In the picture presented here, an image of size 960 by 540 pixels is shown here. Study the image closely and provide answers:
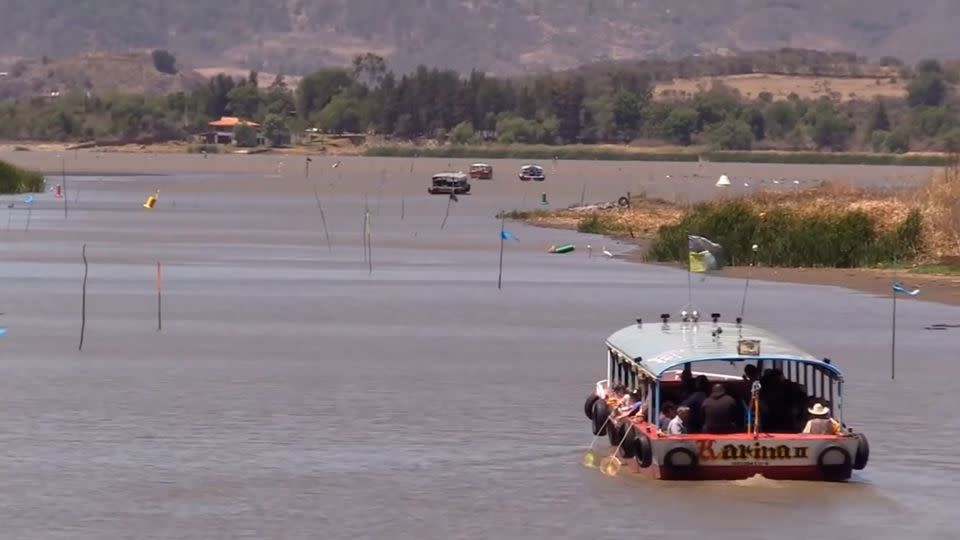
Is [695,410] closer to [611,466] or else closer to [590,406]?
[611,466]

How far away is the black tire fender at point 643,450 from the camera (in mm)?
21875

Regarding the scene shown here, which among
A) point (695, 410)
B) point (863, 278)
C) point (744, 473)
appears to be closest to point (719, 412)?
point (695, 410)

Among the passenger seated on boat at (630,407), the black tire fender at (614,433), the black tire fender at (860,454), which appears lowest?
the black tire fender at (614,433)

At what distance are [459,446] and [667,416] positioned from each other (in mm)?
3560

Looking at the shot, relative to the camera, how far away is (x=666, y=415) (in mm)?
22156

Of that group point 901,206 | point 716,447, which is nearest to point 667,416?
point 716,447

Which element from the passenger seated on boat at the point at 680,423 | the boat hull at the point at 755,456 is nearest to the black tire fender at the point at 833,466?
the boat hull at the point at 755,456

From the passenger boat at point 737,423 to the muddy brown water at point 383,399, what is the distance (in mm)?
267

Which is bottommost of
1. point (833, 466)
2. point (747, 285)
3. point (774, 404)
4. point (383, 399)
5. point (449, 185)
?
point (449, 185)

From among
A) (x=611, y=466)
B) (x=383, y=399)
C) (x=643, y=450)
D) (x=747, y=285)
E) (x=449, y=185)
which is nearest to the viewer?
(x=643, y=450)

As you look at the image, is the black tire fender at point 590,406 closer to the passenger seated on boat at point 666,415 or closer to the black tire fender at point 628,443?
the black tire fender at point 628,443

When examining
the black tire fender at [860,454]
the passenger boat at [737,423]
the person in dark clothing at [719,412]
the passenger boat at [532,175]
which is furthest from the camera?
the passenger boat at [532,175]

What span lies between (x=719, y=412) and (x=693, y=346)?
104 centimetres

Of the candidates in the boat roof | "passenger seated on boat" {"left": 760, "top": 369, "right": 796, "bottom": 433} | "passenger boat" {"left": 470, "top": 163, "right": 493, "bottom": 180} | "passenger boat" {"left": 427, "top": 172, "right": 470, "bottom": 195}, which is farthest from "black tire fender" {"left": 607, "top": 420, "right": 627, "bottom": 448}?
"passenger boat" {"left": 470, "top": 163, "right": 493, "bottom": 180}
